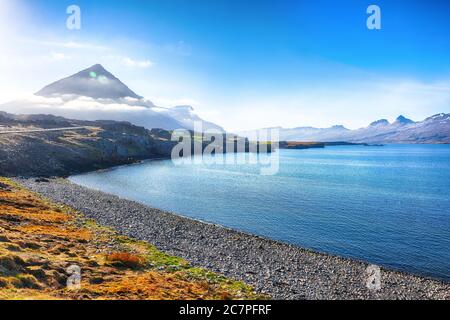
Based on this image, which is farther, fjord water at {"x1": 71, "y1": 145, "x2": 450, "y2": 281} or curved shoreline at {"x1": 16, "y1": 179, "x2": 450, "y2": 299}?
fjord water at {"x1": 71, "y1": 145, "x2": 450, "y2": 281}

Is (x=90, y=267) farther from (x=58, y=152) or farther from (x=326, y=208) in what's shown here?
(x=58, y=152)

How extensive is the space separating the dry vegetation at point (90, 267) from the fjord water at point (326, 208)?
A: 2229 centimetres

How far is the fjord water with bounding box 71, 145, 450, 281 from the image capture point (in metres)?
47.6

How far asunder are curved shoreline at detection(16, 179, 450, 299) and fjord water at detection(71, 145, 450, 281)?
417 cm

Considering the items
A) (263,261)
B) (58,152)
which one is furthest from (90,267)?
(58,152)

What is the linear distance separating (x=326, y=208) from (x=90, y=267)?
5334 centimetres

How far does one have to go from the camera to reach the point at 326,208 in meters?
71.5

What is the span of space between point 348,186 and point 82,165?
101m

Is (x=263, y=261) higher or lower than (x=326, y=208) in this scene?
lower

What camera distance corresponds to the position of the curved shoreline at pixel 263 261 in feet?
104

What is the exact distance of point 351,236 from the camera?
174 feet

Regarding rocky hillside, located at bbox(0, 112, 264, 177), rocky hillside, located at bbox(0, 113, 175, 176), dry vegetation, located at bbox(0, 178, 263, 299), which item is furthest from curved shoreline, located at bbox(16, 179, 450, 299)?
rocky hillside, located at bbox(0, 112, 264, 177)

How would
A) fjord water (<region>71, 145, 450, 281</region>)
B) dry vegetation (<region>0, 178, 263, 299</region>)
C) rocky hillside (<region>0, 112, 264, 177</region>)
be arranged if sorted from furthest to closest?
rocky hillside (<region>0, 112, 264, 177</region>), fjord water (<region>71, 145, 450, 281</region>), dry vegetation (<region>0, 178, 263, 299</region>)

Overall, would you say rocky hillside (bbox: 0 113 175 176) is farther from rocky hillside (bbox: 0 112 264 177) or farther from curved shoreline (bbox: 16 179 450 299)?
curved shoreline (bbox: 16 179 450 299)
